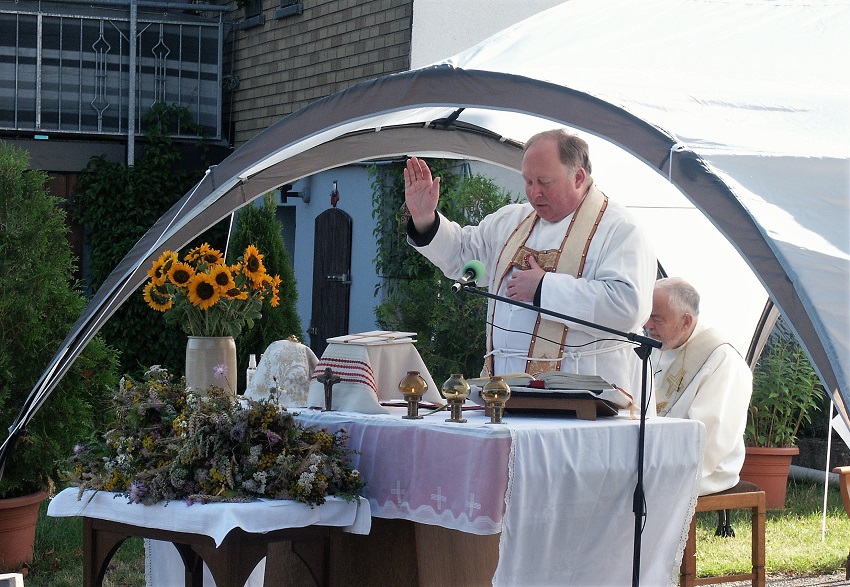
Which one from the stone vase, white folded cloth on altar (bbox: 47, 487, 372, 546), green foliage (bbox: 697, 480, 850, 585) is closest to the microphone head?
white folded cloth on altar (bbox: 47, 487, 372, 546)

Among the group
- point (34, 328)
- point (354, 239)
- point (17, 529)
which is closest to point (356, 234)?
point (354, 239)

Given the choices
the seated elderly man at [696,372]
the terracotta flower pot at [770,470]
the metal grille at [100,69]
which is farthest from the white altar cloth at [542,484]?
the metal grille at [100,69]

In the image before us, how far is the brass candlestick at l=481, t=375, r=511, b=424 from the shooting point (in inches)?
133

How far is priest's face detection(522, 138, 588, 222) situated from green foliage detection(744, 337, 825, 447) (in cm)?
415

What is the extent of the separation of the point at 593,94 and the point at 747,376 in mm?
2264

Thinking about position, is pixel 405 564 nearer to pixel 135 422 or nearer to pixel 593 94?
pixel 135 422

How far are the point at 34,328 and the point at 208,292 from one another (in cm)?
178

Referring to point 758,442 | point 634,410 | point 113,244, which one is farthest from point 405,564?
point 113,244

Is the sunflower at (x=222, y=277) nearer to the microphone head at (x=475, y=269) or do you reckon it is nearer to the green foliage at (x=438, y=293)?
the microphone head at (x=475, y=269)

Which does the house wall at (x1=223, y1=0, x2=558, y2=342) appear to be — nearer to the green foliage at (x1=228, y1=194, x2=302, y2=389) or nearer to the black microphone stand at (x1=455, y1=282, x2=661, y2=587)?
the green foliage at (x1=228, y1=194, x2=302, y2=389)

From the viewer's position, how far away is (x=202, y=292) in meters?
4.34

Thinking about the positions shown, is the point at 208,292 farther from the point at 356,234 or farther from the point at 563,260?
the point at 356,234

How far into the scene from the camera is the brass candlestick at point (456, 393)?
3418mm

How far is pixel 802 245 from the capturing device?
342 centimetres
